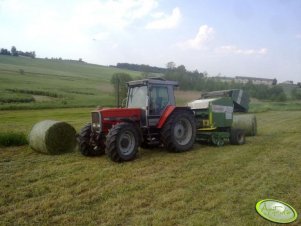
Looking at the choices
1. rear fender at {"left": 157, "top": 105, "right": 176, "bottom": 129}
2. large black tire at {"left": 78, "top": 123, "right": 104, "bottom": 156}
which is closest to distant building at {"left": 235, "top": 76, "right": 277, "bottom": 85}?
rear fender at {"left": 157, "top": 105, "right": 176, "bottom": 129}

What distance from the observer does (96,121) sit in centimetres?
901

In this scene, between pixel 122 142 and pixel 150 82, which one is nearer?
pixel 122 142

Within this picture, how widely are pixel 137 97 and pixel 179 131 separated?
1623 mm

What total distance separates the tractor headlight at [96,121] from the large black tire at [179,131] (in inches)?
73.2

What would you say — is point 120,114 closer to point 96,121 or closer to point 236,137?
point 96,121

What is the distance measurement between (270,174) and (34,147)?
20.7ft

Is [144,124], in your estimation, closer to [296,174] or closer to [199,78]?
[296,174]

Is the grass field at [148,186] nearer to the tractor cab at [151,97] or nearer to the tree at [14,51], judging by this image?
the tractor cab at [151,97]

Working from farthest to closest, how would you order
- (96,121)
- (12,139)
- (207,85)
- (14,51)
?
(14,51) → (207,85) → (12,139) → (96,121)

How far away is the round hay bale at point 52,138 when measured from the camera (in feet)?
30.8

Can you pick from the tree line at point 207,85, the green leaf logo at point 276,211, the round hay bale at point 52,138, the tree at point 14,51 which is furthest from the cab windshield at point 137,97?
the tree at point 14,51

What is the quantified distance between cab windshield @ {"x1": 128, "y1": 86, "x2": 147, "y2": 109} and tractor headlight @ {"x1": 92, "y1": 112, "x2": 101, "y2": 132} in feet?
4.40

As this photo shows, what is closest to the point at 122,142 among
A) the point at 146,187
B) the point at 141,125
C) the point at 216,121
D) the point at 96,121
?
the point at 96,121

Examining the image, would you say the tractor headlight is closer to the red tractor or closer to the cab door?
the red tractor
